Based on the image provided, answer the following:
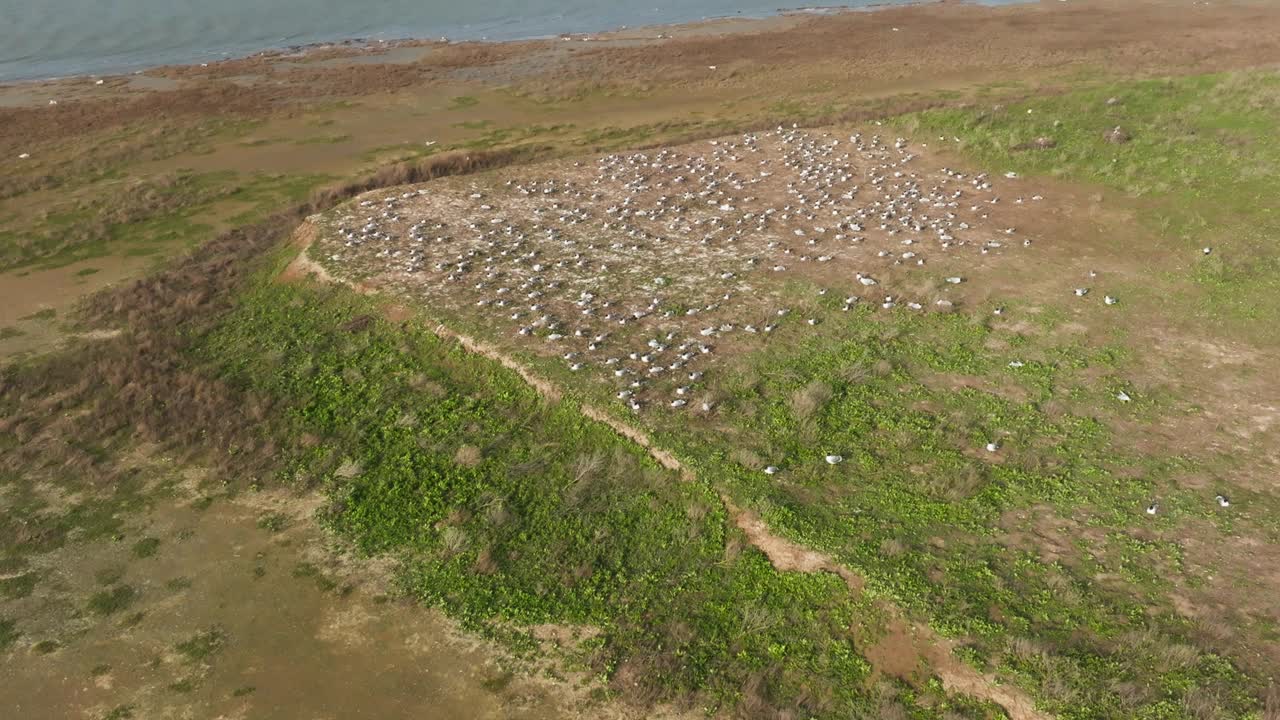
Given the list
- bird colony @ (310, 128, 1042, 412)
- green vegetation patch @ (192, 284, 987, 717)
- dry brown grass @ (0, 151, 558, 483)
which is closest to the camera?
green vegetation patch @ (192, 284, 987, 717)

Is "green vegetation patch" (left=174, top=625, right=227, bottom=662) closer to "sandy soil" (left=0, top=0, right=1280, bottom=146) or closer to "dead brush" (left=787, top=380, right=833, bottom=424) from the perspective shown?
"dead brush" (left=787, top=380, right=833, bottom=424)

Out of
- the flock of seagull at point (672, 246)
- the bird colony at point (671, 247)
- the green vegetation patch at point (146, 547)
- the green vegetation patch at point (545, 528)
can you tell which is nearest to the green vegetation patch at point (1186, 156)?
the flock of seagull at point (672, 246)

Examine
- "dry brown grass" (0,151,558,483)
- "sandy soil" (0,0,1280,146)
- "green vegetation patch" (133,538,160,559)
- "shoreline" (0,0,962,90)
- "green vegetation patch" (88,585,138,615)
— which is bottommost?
"green vegetation patch" (88,585,138,615)

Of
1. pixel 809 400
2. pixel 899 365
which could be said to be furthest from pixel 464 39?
pixel 809 400

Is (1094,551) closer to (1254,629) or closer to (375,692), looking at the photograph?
(1254,629)

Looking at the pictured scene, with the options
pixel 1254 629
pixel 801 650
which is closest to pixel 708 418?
pixel 801 650

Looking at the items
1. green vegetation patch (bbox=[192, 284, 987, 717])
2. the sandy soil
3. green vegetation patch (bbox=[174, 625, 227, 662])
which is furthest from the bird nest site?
the sandy soil

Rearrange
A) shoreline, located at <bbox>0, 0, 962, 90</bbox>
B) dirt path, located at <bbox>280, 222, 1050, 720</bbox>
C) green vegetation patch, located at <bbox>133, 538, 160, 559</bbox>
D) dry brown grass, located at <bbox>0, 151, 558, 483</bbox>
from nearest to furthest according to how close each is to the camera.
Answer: dirt path, located at <bbox>280, 222, 1050, 720</bbox>
green vegetation patch, located at <bbox>133, 538, 160, 559</bbox>
dry brown grass, located at <bbox>0, 151, 558, 483</bbox>
shoreline, located at <bbox>0, 0, 962, 90</bbox>

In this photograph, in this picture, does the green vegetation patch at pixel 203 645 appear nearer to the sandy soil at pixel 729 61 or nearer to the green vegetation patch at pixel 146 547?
the green vegetation patch at pixel 146 547
